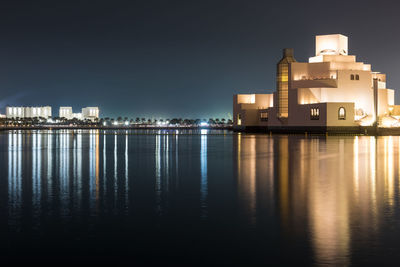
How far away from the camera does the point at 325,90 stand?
8750 centimetres

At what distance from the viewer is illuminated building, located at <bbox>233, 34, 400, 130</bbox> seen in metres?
84.4

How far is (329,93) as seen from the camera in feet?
288

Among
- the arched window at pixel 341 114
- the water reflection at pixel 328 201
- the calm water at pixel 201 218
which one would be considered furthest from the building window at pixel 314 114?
the calm water at pixel 201 218

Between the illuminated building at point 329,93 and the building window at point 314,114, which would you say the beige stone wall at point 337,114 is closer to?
the illuminated building at point 329,93

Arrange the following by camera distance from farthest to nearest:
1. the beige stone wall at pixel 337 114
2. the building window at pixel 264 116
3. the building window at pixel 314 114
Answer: the building window at pixel 264 116
the building window at pixel 314 114
the beige stone wall at pixel 337 114

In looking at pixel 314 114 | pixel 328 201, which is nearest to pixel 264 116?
pixel 314 114

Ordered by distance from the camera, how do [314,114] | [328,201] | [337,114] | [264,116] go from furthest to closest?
[264,116], [314,114], [337,114], [328,201]

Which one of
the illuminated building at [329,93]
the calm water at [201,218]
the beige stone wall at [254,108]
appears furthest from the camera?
the beige stone wall at [254,108]

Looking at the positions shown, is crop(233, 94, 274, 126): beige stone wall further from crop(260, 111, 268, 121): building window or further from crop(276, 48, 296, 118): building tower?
crop(276, 48, 296, 118): building tower

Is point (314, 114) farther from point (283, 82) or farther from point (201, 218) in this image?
point (201, 218)

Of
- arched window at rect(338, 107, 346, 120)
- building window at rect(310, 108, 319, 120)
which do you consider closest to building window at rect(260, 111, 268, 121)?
building window at rect(310, 108, 319, 120)

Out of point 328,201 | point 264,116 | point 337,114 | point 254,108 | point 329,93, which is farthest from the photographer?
point 254,108

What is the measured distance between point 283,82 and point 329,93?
47.1ft

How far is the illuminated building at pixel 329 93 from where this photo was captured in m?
84.4
